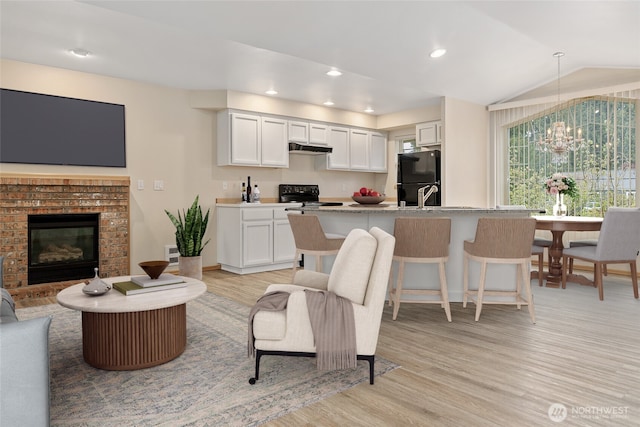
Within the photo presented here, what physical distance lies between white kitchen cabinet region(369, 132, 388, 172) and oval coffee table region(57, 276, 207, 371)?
5.36 metres

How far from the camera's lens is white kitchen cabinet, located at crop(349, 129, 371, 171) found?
7.08 m

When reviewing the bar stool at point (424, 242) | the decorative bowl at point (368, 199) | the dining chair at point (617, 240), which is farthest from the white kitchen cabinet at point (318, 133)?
the dining chair at point (617, 240)

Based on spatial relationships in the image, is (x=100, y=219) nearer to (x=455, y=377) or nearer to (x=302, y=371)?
(x=302, y=371)

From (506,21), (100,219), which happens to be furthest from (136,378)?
(506,21)

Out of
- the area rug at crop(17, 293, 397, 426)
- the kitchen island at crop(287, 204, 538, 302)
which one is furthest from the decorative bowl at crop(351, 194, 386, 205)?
the area rug at crop(17, 293, 397, 426)

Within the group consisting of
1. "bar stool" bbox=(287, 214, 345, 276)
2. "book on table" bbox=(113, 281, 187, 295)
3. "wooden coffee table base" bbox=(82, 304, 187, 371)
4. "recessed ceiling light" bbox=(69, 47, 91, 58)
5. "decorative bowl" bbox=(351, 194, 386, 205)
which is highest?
"recessed ceiling light" bbox=(69, 47, 91, 58)

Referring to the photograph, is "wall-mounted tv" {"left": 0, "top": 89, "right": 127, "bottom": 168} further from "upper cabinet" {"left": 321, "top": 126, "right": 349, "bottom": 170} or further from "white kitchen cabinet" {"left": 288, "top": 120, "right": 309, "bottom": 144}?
"upper cabinet" {"left": 321, "top": 126, "right": 349, "bottom": 170}

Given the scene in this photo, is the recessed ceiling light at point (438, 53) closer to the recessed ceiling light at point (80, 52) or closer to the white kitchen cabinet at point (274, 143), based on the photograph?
the white kitchen cabinet at point (274, 143)

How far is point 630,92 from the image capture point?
5281 millimetres

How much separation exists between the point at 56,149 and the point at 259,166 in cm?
249

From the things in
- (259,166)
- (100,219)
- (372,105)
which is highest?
(372,105)

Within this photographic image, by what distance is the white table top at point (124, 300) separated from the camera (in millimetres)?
2295

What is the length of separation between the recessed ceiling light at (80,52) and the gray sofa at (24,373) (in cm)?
356

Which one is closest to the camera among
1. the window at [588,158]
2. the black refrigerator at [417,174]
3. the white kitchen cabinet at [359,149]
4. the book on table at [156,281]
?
the book on table at [156,281]
